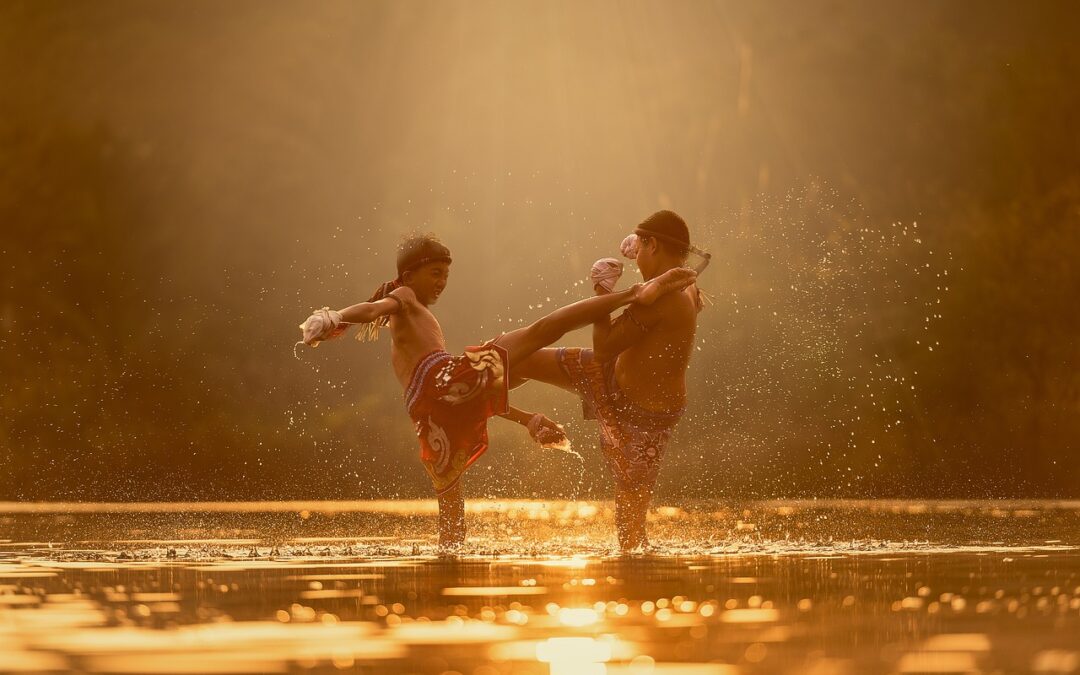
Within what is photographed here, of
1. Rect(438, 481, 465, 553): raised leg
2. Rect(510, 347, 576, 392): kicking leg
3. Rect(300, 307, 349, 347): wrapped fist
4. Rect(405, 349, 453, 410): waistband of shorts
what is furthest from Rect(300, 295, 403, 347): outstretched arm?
Rect(438, 481, 465, 553): raised leg

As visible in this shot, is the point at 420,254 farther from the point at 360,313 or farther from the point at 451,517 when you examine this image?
the point at 451,517

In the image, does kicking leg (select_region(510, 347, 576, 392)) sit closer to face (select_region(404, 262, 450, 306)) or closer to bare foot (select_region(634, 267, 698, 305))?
face (select_region(404, 262, 450, 306))

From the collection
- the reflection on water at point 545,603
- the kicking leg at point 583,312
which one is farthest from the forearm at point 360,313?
the reflection on water at point 545,603

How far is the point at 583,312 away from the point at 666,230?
2.81 feet

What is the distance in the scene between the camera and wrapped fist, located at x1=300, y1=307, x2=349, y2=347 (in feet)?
29.8

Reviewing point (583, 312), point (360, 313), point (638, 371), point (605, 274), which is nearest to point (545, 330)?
point (583, 312)

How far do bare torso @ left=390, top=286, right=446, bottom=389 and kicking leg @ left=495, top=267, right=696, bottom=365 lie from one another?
1.22ft

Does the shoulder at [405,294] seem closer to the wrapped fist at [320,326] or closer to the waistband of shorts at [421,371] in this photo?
the waistband of shorts at [421,371]

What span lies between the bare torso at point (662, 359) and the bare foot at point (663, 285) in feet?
0.71

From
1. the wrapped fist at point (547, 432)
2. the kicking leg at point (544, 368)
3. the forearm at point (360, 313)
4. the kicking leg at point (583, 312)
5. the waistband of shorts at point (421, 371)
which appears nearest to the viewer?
the forearm at point (360, 313)

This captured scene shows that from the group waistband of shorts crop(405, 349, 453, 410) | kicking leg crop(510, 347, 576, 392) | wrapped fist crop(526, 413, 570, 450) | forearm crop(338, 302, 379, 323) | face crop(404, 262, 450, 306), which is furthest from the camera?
kicking leg crop(510, 347, 576, 392)

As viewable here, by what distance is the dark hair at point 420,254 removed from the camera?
411 inches

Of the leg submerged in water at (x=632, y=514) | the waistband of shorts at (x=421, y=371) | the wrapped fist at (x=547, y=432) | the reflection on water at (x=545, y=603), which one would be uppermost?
the waistband of shorts at (x=421, y=371)

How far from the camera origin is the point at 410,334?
33.4 ft
